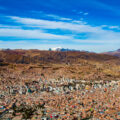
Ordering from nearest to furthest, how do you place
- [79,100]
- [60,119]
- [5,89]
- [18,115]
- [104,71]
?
[60,119] < [18,115] < [79,100] < [5,89] < [104,71]

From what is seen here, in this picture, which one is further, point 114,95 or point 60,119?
point 114,95

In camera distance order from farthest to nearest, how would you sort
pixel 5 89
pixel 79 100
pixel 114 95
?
pixel 5 89
pixel 114 95
pixel 79 100

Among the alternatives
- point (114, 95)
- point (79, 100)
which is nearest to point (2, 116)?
point (79, 100)

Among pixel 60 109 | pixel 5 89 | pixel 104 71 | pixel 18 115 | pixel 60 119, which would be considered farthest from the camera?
pixel 104 71

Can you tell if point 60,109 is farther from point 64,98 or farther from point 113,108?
point 113,108

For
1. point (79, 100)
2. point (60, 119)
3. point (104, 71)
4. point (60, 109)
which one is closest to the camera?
point (60, 119)

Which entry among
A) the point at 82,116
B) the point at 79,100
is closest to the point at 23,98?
the point at 79,100

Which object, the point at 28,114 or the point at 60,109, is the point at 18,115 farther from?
the point at 60,109

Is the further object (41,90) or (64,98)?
(41,90)
